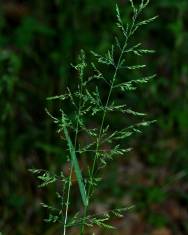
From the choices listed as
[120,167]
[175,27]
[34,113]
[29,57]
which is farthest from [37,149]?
[175,27]

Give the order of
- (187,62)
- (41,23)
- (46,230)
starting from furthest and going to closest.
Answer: (187,62), (41,23), (46,230)

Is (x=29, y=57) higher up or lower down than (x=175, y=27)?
lower down

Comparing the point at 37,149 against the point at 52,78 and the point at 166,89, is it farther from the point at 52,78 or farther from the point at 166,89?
the point at 166,89

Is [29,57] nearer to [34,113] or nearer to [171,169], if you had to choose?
[34,113]

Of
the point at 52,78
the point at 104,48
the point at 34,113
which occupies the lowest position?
the point at 34,113

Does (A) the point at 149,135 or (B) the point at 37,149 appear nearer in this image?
(B) the point at 37,149

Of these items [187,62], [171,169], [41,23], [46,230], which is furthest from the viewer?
[187,62]
